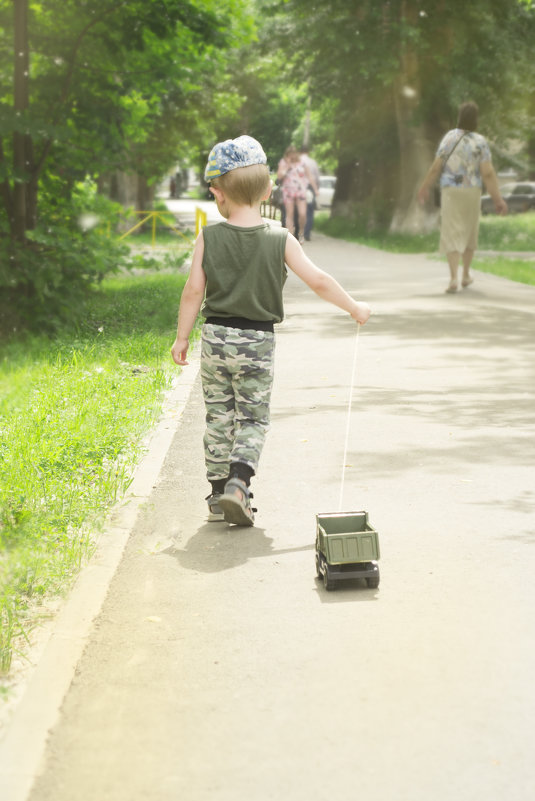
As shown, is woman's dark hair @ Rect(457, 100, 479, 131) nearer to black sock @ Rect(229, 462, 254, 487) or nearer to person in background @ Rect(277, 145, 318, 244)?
person in background @ Rect(277, 145, 318, 244)

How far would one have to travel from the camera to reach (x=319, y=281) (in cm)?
552

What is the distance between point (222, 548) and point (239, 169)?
66.0 inches

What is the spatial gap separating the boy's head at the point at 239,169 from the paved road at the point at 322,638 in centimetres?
153

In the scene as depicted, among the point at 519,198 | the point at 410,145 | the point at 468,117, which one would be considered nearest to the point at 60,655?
the point at 468,117

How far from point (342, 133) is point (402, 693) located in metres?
31.0

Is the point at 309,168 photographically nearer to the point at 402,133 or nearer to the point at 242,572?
the point at 402,133

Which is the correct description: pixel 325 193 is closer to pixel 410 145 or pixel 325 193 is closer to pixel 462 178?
pixel 410 145

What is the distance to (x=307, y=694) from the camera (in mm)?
3727

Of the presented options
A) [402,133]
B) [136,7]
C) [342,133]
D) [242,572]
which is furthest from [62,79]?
[342,133]

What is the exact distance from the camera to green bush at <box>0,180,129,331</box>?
12.2m

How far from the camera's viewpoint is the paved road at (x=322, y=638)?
10.6ft

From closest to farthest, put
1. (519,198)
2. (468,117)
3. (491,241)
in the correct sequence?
(468,117) < (491,241) < (519,198)

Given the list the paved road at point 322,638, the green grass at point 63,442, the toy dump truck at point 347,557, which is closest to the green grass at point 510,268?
the green grass at point 63,442

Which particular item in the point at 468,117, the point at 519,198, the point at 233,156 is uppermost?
the point at 468,117
